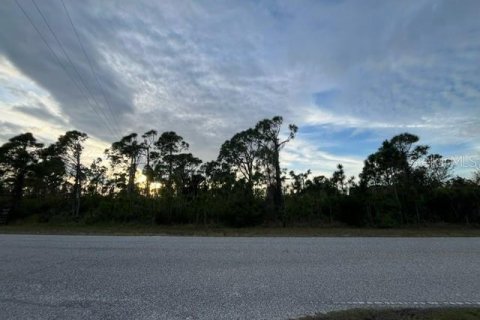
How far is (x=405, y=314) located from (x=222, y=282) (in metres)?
2.82

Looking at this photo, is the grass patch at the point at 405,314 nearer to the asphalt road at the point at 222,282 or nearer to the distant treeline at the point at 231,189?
the asphalt road at the point at 222,282

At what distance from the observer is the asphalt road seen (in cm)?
438

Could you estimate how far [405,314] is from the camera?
4.13 m

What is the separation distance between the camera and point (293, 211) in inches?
1048

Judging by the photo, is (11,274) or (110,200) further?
(110,200)

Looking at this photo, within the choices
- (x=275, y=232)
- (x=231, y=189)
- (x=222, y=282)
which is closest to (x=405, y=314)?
(x=222, y=282)

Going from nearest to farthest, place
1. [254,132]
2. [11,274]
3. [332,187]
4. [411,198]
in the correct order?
[11,274] → [411,198] → [332,187] → [254,132]

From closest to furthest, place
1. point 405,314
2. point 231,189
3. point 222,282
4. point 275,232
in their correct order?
point 405,314, point 222,282, point 275,232, point 231,189

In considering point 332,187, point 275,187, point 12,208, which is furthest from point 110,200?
point 332,187

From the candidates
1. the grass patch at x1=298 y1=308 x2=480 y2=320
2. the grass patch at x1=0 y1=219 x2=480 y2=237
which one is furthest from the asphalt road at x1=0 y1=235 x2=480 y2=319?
the grass patch at x1=0 y1=219 x2=480 y2=237

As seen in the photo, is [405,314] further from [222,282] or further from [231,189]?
[231,189]

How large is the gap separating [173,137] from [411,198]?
28.0 m

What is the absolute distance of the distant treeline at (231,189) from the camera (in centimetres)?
2594

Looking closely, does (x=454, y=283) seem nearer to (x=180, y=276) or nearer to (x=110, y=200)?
(x=180, y=276)
